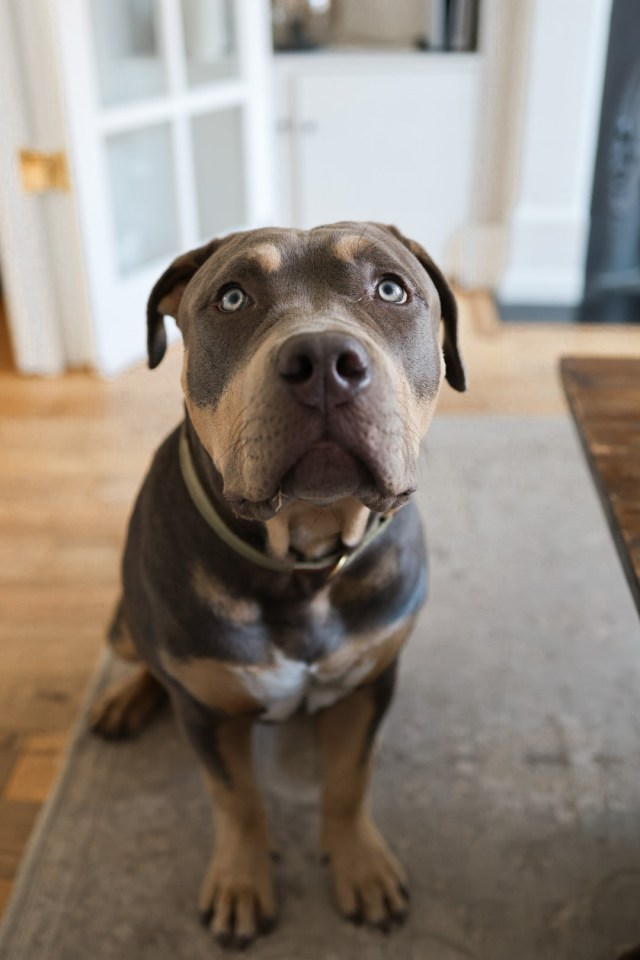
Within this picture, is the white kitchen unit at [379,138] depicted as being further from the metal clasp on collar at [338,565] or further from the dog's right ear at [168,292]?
the metal clasp on collar at [338,565]

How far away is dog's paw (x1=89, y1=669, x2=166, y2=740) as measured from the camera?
158 centimetres

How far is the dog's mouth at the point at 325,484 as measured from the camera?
0.88 m

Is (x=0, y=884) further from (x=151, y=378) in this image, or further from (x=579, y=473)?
(x=151, y=378)

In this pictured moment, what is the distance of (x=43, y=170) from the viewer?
107 inches

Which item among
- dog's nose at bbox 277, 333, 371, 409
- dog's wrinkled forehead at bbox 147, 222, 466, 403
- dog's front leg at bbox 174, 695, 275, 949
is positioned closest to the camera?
dog's nose at bbox 277, 333, 371, 409

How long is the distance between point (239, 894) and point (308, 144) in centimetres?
299

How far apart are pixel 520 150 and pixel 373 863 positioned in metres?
2.83

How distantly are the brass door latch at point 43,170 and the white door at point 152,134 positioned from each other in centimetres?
4

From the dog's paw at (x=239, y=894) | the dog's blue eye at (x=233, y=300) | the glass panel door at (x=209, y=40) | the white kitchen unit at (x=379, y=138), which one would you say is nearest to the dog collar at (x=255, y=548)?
the dog's blue eye at (x=233, y=300)

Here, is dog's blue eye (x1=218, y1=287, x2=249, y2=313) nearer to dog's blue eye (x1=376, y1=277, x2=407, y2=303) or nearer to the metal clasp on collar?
dog's blue eye (x1=376, y1=277, x2=407, y2=303)

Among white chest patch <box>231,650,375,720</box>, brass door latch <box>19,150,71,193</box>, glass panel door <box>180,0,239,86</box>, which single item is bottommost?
white chest patch <box>231,650,375,720</box>

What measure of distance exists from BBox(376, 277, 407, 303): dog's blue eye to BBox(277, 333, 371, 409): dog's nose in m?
0.17

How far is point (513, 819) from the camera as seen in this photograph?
145 cm

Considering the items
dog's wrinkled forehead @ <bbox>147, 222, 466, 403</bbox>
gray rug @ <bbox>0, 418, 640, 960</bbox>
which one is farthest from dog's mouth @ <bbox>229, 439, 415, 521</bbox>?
gray rug @ <bbox>0, 418, 640, 960</bbox>
